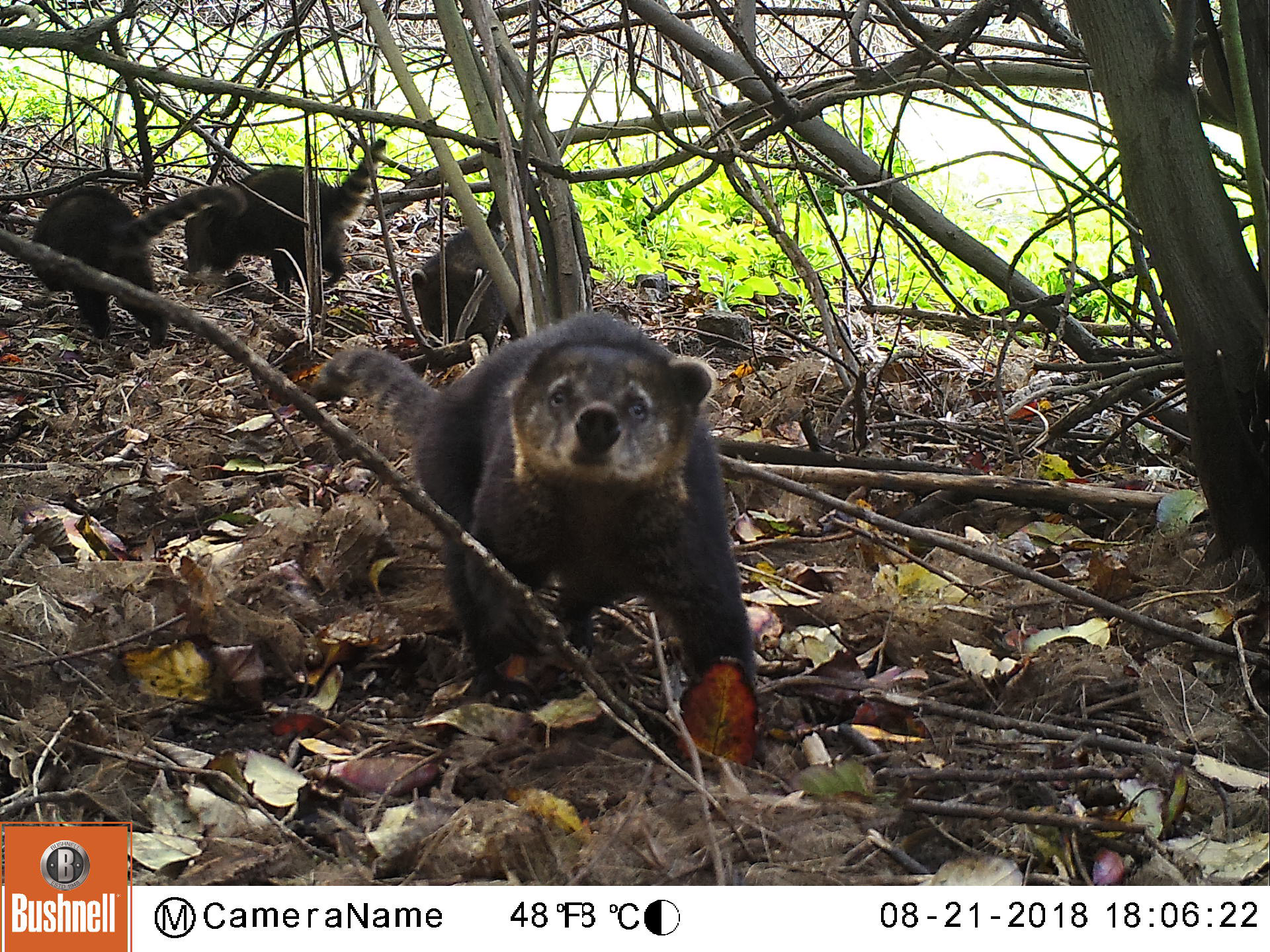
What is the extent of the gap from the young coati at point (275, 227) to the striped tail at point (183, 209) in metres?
0.26

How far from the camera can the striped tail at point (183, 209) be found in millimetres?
6359

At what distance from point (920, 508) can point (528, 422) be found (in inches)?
62.0

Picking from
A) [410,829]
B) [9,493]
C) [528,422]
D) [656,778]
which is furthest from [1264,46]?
[9,493]

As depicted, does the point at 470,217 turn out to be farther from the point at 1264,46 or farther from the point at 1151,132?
the point at 1264,46

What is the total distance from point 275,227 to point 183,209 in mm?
907

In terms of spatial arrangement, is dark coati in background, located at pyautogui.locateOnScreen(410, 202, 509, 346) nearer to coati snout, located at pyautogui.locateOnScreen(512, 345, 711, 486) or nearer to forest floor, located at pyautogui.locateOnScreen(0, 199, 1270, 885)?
forest floor, located at pyautogui.locateOnScreen(0, 199, 1270, 885)

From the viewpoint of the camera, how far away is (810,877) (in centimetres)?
185

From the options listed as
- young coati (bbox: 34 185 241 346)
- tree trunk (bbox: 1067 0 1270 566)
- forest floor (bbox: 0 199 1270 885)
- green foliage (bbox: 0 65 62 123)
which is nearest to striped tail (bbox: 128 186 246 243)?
young coati (bbox: 34 185 241 346)

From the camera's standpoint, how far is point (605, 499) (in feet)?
8.95

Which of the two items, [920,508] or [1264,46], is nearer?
[1264,46]

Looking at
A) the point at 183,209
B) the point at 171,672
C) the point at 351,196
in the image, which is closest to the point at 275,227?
the point at 351,196

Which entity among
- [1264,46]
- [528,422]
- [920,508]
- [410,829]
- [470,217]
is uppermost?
[1264,46]

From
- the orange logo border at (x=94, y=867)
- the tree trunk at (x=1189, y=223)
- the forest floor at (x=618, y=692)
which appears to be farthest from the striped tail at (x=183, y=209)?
the orange logo border at (x=94, y=867)

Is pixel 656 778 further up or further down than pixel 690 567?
further down
